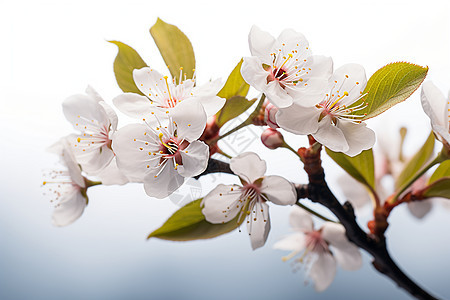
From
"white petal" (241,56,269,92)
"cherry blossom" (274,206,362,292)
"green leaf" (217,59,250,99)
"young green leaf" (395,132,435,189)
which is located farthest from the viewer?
"cherry blossom" (274,206,362,292)

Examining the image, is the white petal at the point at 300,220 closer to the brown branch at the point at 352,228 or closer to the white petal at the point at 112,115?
the brown branch at the point at 352,228

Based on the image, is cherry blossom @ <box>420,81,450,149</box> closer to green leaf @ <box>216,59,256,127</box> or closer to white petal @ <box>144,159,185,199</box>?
green leaf @ <box>216,59,256,127</box>

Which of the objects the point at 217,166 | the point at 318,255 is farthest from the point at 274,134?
the point at 318,255

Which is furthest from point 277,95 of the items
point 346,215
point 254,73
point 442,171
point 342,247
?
point 342,247

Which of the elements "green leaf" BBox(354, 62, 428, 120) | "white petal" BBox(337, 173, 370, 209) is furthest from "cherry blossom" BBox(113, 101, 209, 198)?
"white petal" BBox(337, 173, 370, 209)

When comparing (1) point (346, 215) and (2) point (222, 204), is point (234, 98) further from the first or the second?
(1) point (346, 215)
